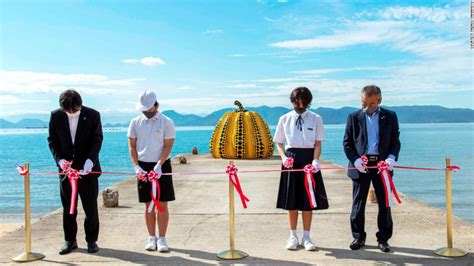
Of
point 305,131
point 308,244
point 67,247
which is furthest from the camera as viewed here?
point 67,247

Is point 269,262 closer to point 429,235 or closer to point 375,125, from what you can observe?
point 375,125

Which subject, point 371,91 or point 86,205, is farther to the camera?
point 86,205

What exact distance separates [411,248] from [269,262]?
165 centimetres

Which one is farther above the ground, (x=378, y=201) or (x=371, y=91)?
(x=371, y=91)

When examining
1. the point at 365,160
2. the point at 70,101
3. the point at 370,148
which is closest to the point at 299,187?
the point at 365,160

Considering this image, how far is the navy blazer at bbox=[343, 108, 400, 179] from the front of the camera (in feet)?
19.1

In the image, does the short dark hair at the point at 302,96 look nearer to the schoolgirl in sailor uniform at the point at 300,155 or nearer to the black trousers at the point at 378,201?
the schoolgirl in sailor uniform at the point at 300,155

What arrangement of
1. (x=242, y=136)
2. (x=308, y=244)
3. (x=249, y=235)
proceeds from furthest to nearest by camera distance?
(x=242, y=136), (x=249, y=235), (x=308, y=244)

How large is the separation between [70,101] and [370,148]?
3.20m

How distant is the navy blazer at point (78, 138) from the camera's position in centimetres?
593

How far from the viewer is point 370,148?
19.3 feet

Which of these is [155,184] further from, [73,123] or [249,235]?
[249,235]

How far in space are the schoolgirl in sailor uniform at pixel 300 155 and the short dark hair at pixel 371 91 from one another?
1.81ft

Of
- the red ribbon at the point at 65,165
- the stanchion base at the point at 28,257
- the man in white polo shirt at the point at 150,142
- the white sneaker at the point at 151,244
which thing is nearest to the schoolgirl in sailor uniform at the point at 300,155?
the man in white polo shirt at the point at 150,142
